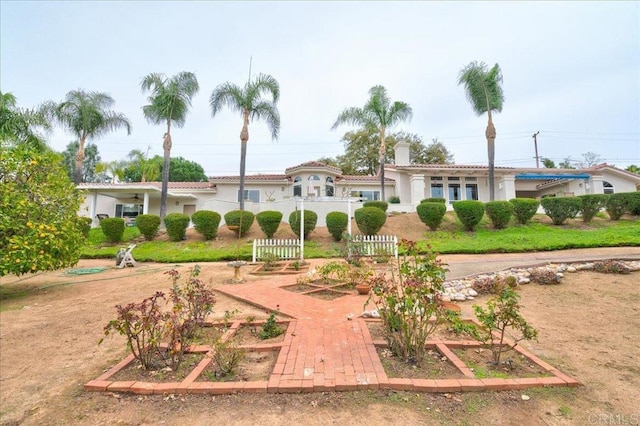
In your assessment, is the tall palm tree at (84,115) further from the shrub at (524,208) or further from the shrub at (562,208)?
the shrub at (562,208)

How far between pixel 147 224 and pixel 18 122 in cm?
725

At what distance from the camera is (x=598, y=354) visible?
10.8ft

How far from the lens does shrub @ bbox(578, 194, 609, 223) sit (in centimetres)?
1532

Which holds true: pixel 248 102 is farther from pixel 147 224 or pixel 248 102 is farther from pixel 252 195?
pixel 147 224

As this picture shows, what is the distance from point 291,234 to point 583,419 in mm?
14156

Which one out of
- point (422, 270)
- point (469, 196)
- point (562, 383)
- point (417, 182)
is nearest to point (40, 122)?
point (422, 270)

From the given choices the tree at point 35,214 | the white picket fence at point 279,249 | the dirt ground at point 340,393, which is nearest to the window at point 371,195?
the white picket fence at point 279,249

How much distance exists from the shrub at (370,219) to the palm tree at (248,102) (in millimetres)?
8101

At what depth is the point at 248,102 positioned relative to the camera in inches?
710

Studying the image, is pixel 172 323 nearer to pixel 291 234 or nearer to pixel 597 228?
pixel 291 234

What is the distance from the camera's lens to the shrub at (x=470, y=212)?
15.1 meters

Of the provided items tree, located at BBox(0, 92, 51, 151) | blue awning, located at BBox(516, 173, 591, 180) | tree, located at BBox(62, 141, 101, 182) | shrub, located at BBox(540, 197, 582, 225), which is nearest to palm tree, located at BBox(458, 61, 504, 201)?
shrub, located at BBox(540, 197, 582, 225)

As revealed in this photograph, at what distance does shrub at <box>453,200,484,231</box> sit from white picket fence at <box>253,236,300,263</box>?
368 inches

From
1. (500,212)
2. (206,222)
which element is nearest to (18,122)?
(206,222)
